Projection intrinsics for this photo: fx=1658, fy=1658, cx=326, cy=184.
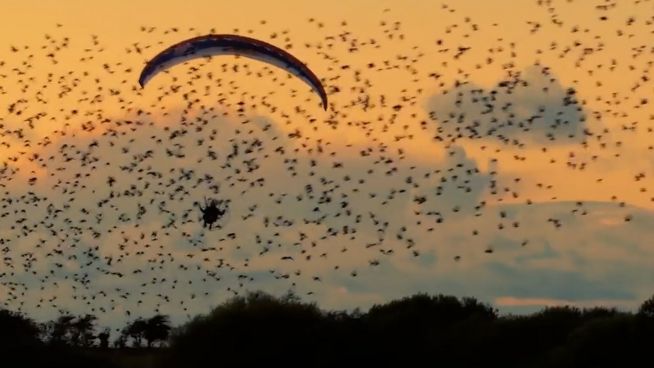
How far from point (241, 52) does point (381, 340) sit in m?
14.7

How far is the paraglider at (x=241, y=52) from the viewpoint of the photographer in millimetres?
66625

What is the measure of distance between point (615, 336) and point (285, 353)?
13.6 meters

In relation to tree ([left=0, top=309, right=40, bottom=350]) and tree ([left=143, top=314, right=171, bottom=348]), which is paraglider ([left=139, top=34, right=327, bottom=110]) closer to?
tree ([left=0, top=309, right=40, bottom=350])

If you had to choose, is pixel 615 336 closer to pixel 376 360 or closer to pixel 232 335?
pixel 376 360

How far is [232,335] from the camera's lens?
7000 centimetres

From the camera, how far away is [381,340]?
73.0 metres

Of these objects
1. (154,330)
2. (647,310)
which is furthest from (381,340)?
(154,330)

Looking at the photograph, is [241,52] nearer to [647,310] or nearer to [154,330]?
[647,310]

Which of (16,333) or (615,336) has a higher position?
(16,333)

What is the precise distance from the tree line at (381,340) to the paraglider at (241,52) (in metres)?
10.9

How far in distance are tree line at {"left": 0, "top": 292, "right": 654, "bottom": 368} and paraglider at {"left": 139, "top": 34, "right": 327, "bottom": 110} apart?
1089 cm

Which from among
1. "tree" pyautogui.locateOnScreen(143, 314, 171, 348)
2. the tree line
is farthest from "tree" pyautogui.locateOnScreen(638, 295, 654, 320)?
"tree" pyautogui.locateOnScreen(143, 314, 171, 348)

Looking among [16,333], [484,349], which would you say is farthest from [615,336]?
[16,333]

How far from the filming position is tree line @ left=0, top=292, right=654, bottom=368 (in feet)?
221
